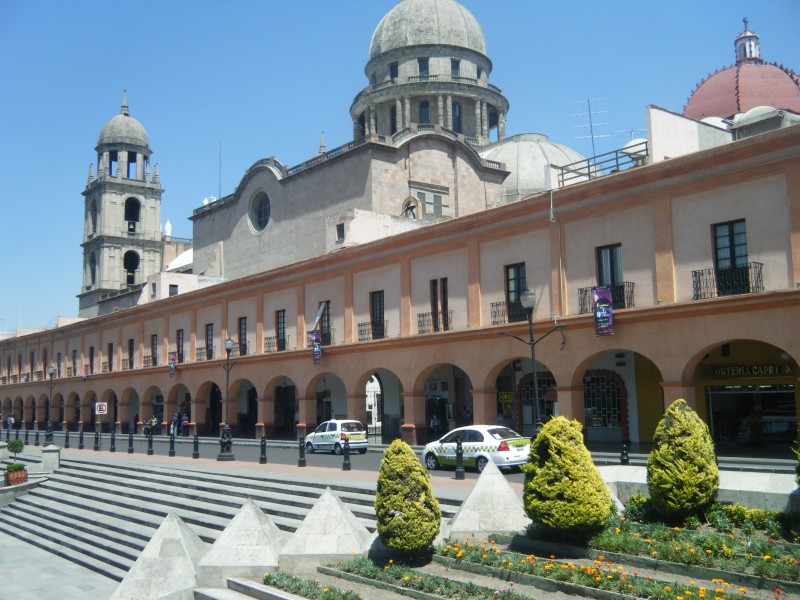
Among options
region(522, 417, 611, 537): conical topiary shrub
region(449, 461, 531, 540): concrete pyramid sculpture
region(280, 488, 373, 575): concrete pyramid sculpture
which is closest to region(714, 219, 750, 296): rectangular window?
region(449, 461, 531, 540): concrete pyramid sculpture

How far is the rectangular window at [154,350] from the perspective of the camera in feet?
155

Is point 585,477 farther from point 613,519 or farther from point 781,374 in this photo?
point 781,374

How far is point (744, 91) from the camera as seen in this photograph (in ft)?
152

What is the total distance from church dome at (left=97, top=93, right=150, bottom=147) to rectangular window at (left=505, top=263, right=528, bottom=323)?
191 ft

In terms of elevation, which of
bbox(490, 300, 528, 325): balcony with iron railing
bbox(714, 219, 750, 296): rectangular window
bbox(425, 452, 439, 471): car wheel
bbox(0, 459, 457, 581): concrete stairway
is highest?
bbox(714, 219, 750, 296): rectangular window

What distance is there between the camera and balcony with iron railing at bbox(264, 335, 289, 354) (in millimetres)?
36469

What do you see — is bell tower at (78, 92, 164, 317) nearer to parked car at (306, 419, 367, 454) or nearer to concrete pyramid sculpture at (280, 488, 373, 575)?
parked car at (306, 419, 367, 454)

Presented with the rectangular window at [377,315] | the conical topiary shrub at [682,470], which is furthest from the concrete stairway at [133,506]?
the rectangular window at [377,315]

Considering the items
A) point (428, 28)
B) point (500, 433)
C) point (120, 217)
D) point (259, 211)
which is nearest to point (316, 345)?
point (500, 433)

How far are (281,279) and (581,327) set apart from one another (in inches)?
672

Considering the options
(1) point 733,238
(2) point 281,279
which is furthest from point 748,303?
(2) point 281,279

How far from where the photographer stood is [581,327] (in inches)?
932

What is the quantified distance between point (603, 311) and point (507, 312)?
13.3 ft

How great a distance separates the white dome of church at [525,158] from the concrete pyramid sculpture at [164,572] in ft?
133
